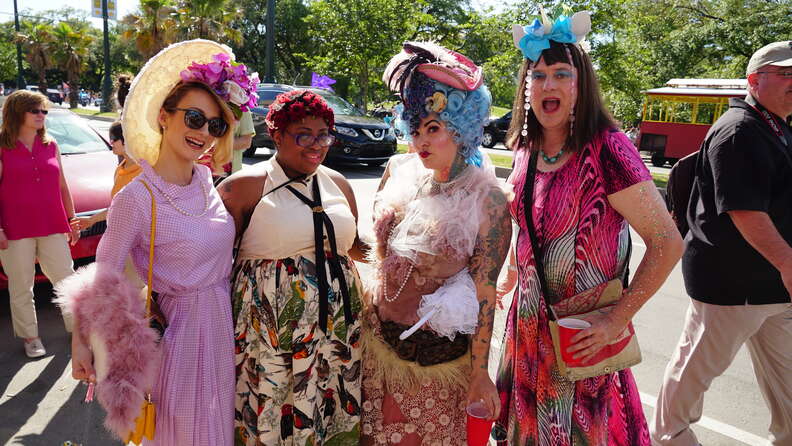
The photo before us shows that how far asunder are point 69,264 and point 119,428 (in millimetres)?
2881

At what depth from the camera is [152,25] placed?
27.1m

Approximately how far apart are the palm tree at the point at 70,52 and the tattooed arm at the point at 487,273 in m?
45.0

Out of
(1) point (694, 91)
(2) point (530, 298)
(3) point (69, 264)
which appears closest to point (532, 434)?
(2) point (530, 298)

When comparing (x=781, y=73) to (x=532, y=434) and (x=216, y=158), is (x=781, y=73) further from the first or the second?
(x=216, y=158)

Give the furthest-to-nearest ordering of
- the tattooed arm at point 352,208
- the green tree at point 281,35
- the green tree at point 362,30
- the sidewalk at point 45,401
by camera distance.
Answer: the green tree at point 281,35 < the green tree at point 362,30 < the sidewalk at point 45,401 < the tattooed arm at point 352,208

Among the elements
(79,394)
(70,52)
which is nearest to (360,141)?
(79,394)

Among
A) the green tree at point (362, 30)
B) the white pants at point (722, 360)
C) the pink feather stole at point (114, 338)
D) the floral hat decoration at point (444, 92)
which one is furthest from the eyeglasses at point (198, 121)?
the green tree at point (362, 30)

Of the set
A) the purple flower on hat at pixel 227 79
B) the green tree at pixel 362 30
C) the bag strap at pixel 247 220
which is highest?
the green tree at pixel 362 30

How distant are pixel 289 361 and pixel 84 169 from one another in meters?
4.23

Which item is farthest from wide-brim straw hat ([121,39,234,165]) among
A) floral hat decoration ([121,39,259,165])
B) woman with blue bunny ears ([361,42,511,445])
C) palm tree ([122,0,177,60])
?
palm tree ([122,0,177,60])

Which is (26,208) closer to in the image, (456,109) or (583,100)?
(456,109)

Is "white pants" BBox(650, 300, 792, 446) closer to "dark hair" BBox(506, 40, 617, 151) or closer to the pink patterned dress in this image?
the pink patterned dress

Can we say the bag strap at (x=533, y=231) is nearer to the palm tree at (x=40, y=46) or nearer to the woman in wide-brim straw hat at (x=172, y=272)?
the woman in wide-brim straw hat at (x=172, y=272)

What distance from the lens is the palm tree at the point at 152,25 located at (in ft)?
86.5
